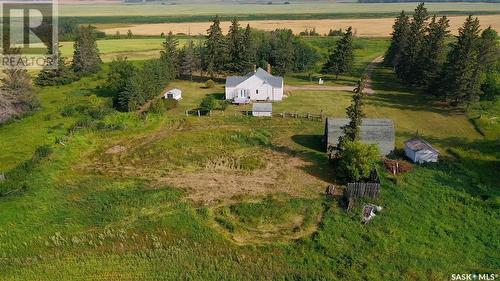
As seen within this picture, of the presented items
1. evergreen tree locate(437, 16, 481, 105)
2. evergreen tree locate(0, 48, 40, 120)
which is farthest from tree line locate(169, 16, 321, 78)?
evergreen tree locate(437, 16, 481, 105)

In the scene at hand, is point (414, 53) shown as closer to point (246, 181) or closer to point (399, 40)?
point (399, 40)

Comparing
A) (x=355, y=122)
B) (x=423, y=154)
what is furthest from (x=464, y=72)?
(x=355, y=122)

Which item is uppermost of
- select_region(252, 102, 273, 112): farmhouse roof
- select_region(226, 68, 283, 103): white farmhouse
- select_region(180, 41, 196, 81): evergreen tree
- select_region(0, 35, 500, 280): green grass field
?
select_region(180, 41, 196, 81): evergreen tree

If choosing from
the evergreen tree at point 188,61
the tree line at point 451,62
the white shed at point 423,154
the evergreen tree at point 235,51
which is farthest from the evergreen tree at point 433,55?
the evergreen tree at point 188,61

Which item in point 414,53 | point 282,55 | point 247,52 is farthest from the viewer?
point 282,55

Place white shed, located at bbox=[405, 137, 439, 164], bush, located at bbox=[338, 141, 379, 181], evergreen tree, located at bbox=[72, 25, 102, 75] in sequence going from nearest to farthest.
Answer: bush, located at bbox=[338, 141, 379, 181]
white shed, located at bbox=[405, 137, 439, 164]
evergreen tree, located at bbox=[72, 25, 102, 75]

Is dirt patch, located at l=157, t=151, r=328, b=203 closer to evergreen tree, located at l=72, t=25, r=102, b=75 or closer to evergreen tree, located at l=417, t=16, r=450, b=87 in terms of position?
evergreen tree, located at l=417, t=16, r=450, b=87
